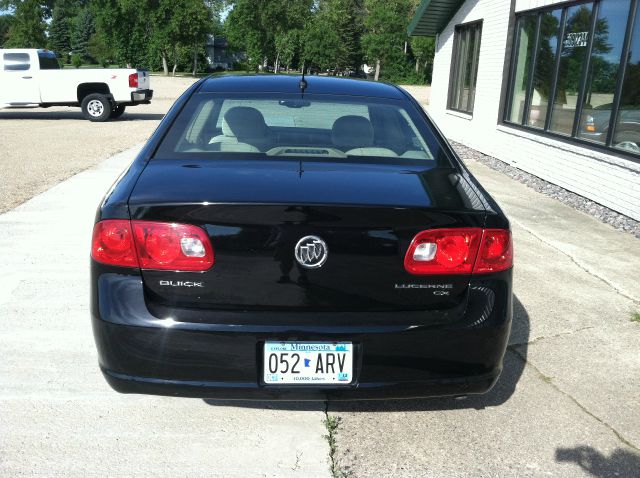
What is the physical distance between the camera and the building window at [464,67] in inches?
552

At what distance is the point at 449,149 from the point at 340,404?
1.44 m

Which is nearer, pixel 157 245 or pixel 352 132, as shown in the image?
pixel 157 245

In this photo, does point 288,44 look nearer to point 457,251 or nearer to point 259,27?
point 259,27

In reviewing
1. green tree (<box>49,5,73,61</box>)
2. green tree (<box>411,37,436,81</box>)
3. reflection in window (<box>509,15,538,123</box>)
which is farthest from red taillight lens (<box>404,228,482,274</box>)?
green tree (<box>49,5,73,61</box>)

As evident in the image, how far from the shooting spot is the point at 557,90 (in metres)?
9.82

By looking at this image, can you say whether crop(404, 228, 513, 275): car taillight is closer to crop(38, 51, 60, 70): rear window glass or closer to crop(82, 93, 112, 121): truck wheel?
crop(82, 93, 112, 121): truck wheel

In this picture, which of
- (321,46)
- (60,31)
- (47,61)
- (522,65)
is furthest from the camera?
(60,31)

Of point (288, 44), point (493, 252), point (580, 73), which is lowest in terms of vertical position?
point (493, 252)

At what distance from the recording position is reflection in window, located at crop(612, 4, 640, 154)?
756cm

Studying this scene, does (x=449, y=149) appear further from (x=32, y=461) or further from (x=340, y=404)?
(x=32, y=461)

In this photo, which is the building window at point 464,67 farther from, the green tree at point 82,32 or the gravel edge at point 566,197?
the green tree at point 82,32

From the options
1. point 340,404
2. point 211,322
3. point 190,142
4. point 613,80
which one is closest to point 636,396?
point 340,404

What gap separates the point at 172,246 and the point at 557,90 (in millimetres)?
8958

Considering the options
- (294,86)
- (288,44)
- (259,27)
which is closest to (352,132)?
(294,86)
